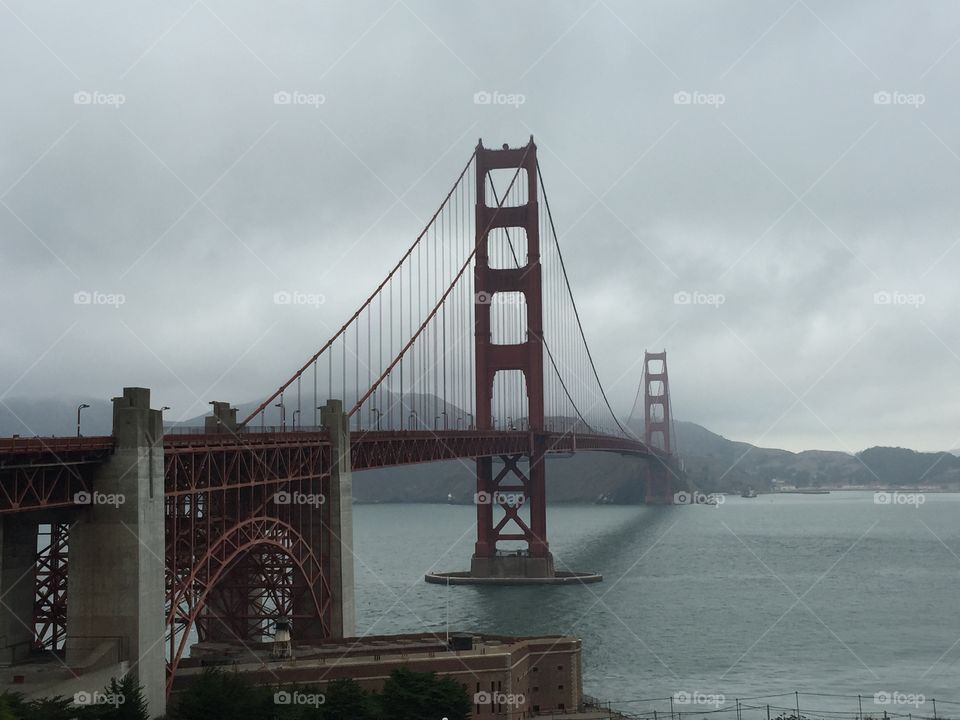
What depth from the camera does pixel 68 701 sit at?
77.4 feet

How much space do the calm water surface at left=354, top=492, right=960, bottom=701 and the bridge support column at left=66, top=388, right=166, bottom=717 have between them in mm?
21698

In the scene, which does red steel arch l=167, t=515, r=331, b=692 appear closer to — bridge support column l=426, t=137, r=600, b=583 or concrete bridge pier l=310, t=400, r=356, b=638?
concrete bridge pier l=310, t=400, r=356, b=638

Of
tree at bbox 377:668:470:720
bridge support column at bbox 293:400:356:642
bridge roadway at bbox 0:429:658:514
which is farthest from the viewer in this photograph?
bridge support column at bbox 293:400:356:642

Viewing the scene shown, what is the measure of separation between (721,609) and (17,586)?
46.5 metres

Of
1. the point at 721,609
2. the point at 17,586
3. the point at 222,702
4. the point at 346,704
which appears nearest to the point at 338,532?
the point at 346,704

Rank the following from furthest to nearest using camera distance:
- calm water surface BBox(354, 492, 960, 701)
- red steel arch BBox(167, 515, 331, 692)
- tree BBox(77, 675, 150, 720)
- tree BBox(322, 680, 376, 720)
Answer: calm water surface BBox(354, 492, 960, 701) < red steel arch BBox(167, 515, 331, 692) < tree BBox(322, 680, 376, 720) < tree BBox(77, 675, 150, 720)

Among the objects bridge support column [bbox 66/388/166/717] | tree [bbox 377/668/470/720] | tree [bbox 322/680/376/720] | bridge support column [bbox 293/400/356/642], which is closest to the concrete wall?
bridge support column [bbox 293/400/356/642]

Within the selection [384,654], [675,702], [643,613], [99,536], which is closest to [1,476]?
[99,536]

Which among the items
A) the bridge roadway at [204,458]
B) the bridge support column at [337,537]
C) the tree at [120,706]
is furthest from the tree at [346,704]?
the bridge support column at [337,537]

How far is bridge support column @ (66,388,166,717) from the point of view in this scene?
85.3ft

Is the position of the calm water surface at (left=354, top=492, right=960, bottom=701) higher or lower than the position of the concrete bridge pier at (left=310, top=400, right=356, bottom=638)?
lower

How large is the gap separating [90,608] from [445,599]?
43.1 m

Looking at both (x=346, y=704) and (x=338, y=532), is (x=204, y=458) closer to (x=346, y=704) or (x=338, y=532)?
(x=346, y=704)

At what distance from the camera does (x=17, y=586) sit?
89.9 ft
